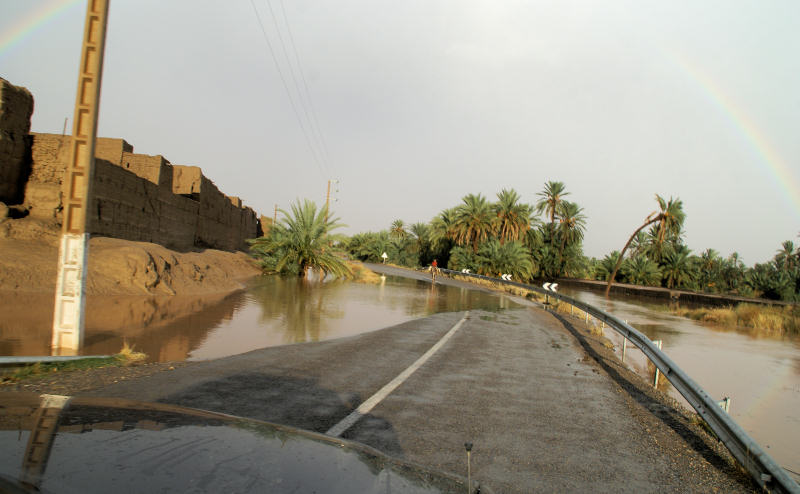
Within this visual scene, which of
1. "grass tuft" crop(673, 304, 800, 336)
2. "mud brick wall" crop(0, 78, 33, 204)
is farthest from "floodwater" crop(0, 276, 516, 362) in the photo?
"grass tuft" crop(673, 304, 800, 336)

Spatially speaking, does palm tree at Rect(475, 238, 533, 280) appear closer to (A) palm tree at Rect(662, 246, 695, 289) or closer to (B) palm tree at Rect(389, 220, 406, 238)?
(A) palm tree at Rect(662, 246, 695, 289)

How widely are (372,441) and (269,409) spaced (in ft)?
4.48

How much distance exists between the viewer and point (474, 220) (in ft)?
182

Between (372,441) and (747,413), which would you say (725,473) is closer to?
(372,441)

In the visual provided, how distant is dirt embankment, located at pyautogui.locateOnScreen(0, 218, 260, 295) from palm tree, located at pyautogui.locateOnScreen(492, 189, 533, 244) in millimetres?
44078

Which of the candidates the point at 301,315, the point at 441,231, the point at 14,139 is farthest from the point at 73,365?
the point at 441,231

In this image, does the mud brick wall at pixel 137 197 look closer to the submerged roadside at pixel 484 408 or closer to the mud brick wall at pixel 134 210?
the mud brick wall at pixel 134 210

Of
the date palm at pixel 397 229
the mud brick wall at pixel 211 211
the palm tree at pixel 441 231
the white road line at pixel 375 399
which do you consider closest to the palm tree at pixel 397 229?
the date palm at pixel 397 229

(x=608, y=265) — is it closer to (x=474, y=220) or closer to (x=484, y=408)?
(x=474, y=220)

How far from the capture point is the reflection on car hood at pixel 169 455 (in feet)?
5.20

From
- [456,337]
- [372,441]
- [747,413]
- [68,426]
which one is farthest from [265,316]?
[68,426]

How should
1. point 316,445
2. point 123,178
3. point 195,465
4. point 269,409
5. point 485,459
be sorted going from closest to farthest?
point 195,465
point 316,445
point 485,459
point 269,409
point 123,178

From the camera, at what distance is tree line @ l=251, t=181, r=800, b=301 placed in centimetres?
2733

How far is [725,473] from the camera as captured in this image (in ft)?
13.8
